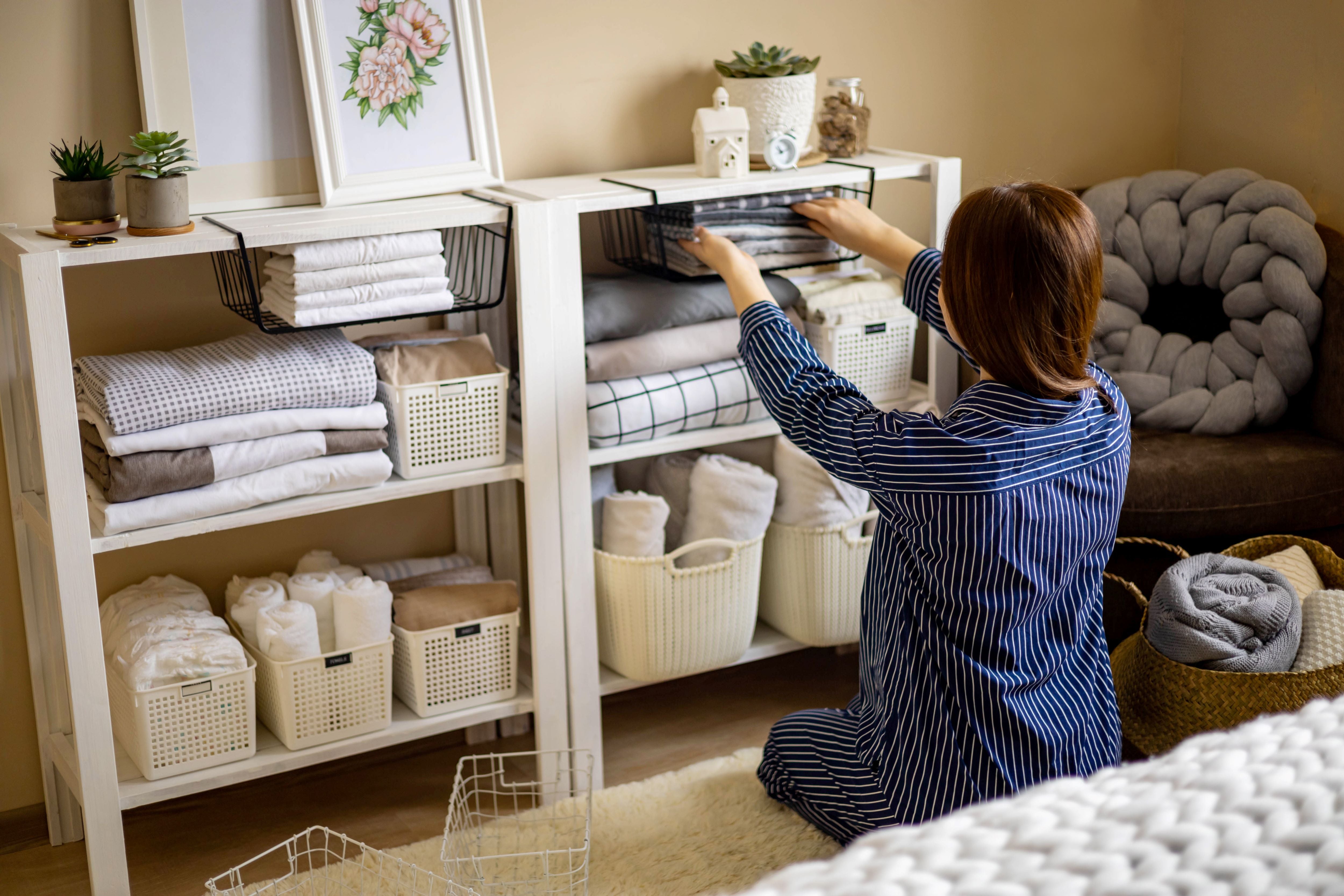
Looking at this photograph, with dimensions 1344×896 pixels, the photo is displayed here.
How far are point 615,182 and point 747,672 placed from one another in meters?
1.09

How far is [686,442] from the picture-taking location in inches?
82.7

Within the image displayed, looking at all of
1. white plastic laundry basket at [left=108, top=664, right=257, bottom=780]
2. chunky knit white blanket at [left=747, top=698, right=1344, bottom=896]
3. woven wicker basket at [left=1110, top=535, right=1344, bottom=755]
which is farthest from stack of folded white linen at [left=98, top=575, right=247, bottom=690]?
chunky knit white blanket at [left=747, top=698, right=1344, bottom=896]

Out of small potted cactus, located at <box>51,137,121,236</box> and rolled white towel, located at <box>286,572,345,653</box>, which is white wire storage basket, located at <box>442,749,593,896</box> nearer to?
rolled white towel, located at <box>286,572,345,653</box>

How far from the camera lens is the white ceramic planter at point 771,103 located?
2.11 metres

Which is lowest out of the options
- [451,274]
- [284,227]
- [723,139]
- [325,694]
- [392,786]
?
[392,786]

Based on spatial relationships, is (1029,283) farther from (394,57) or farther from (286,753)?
(286,753)

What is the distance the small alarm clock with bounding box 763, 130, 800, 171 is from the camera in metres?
2.07

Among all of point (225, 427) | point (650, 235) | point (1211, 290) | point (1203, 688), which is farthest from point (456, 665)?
point (1211, 290)

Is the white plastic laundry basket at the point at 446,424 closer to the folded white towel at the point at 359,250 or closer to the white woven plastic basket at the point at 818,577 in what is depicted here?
the folded white towel at the point at 359,250

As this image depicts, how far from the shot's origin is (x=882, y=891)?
1.03ft

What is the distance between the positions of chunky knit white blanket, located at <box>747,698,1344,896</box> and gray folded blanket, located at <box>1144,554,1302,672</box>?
1528 mm

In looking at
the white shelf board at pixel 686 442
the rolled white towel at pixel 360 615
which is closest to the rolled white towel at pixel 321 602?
the rolled white towel at pixel 360 615

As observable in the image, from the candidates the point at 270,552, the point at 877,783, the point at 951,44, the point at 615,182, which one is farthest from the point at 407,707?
the point at 951,44

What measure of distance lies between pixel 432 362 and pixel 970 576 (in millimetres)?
906
